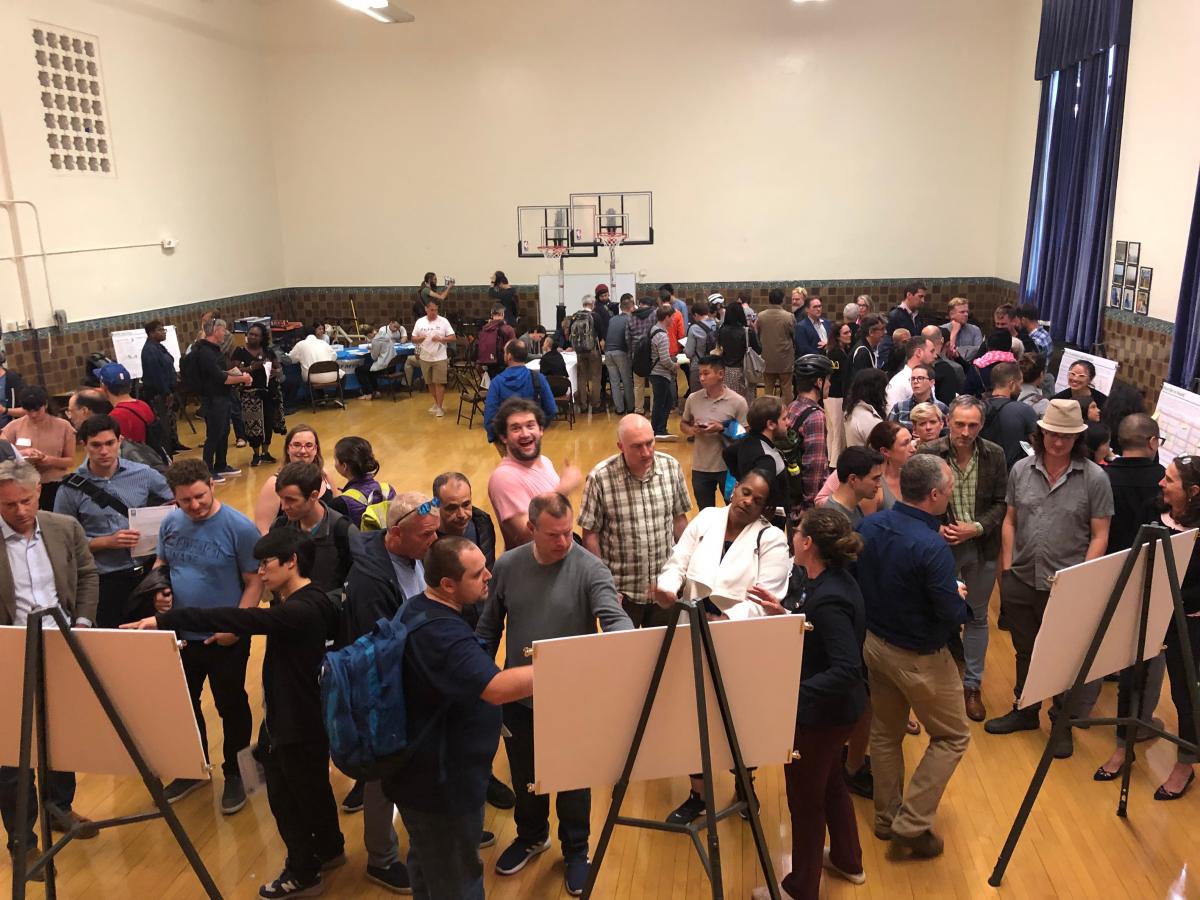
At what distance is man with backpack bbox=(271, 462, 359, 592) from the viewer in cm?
380

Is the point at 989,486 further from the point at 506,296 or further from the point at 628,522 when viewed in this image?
the point at 506,296

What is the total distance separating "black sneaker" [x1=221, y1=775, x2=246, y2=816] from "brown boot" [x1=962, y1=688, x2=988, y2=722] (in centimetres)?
354

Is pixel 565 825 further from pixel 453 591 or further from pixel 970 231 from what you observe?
pixel 970 231

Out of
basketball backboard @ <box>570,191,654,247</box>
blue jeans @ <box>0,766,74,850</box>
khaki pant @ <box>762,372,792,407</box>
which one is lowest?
blue jeans @ <box>0,766,74,850</box>

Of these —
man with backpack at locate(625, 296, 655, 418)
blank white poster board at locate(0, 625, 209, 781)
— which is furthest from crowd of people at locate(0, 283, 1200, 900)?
man with backpack at locate(625, 296, 655, 418)

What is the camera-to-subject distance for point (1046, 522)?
4465mm

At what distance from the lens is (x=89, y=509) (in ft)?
14.4

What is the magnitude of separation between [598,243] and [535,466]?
11470mm

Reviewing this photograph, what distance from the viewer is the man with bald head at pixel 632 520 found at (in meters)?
4.15

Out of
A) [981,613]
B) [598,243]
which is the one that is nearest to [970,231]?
[598,243]

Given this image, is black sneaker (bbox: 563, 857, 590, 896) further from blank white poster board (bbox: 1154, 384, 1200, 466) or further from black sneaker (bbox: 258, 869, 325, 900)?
blank white poster board (bbox: 1154, 384, 1200, 466)

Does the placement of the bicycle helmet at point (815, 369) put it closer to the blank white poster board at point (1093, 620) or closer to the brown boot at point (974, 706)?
the brown boot at point (974, 706)

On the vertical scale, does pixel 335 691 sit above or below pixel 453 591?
below

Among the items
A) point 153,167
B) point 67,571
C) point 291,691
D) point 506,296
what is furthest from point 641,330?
point 291,691
